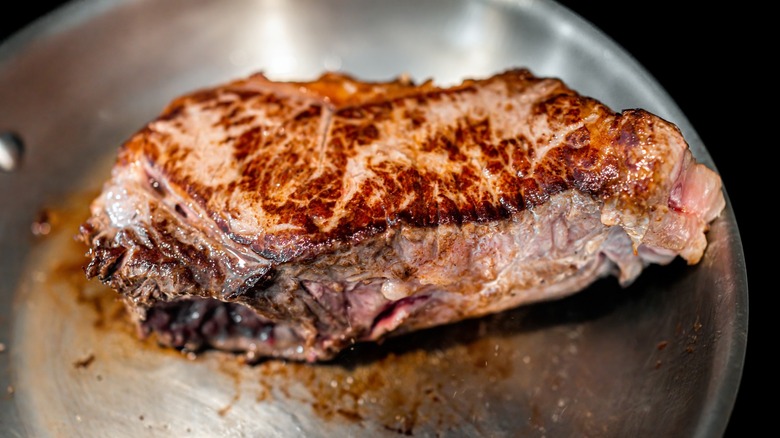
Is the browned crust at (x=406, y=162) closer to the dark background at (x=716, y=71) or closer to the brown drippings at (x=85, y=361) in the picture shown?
the brown drippings at (x=85, y=361)

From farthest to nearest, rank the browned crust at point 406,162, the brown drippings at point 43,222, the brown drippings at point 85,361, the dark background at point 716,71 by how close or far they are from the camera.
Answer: the dark background at point 716,71, the brown drippings at point 43,222, the brown drippings at point 85,361, the browned crust at point 406,162

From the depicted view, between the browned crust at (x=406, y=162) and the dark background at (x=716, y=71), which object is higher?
the browned crust at (x=406, y=162)

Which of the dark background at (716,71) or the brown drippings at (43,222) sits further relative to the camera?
the dark background at (716,71)

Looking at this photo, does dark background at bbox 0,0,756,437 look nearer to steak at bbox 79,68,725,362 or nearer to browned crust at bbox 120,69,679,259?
steak at bbox 79,68,725,362

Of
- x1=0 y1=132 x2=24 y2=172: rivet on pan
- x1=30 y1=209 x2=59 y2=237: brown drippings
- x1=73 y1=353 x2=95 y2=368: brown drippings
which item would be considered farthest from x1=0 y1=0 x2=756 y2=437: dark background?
x1=73 y1=353 x2=95 y2=368: brown drippings

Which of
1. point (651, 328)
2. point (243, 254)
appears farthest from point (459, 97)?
point (651, 328)

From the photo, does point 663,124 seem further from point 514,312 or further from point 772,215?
point 772,215

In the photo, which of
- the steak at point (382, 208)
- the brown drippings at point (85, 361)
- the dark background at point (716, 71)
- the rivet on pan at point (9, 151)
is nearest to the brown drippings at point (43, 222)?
the rivet on pan at point (9, 151)
